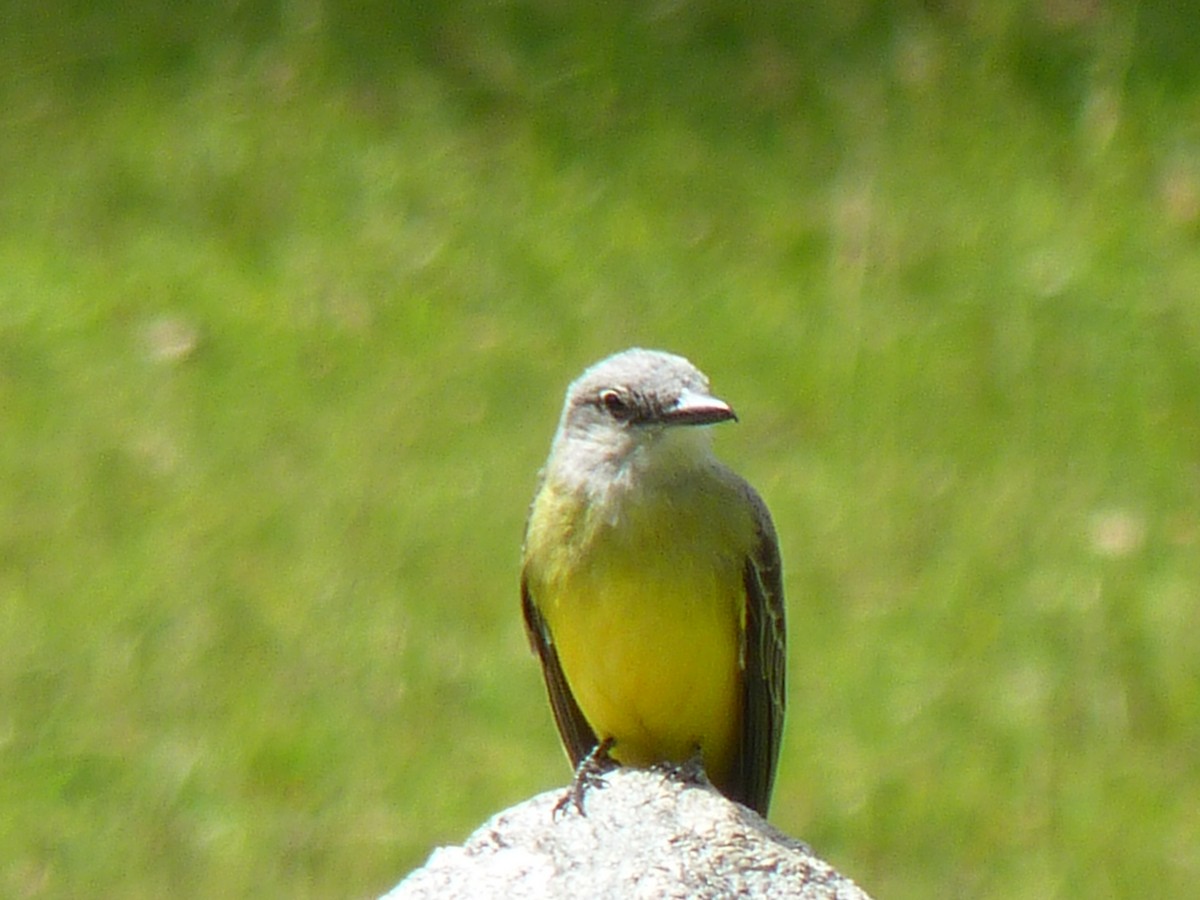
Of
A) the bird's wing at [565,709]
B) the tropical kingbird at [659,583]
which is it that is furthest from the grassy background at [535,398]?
the tropical kingbird at [659,583]

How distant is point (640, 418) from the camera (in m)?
5.52

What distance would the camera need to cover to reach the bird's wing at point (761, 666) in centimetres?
550

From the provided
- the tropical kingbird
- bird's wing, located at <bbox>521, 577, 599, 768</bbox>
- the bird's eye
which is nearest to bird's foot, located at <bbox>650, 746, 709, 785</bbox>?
the tropical kingbird

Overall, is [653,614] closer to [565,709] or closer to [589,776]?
[589,776]

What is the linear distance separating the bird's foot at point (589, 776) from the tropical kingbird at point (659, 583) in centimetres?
2

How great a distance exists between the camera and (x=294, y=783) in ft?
25.5

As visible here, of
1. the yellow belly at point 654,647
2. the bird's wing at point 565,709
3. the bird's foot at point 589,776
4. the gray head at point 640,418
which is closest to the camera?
the bird's foot at point 589,776

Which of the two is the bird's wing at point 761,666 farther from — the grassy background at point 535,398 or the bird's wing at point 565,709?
the grassy background at point 535,398

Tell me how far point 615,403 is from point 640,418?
0.29ft

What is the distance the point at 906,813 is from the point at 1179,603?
4.30 ft

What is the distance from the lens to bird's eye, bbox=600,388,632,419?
5.55 m

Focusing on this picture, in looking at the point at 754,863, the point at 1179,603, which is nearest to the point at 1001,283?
the point at 1179,603

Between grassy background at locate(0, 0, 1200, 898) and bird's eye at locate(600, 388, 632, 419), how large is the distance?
236 cm

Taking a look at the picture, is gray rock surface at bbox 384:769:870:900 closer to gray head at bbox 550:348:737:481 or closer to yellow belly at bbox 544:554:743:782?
yellow belly at bbox 544:554:743:782
